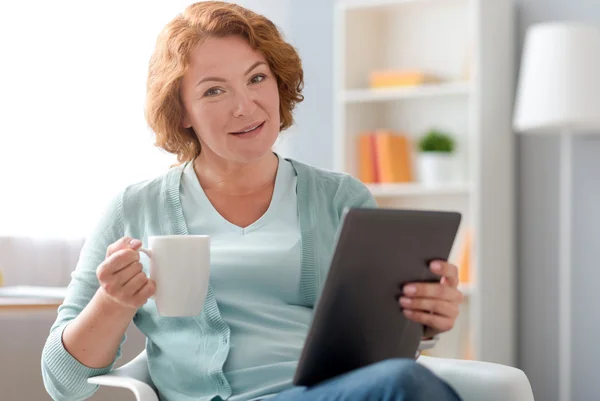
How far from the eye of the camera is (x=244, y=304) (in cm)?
161

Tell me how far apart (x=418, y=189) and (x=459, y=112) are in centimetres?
41

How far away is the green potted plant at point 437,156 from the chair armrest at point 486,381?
2416mm

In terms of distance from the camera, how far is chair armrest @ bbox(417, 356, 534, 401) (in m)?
1.48

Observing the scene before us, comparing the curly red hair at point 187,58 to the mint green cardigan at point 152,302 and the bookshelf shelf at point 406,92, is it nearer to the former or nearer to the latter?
the mint green cardigan at point 152,302

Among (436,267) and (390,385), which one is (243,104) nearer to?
(436,267)

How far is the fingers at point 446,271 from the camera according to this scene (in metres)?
1.40

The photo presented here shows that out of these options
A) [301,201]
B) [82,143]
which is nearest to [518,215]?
[82,143]

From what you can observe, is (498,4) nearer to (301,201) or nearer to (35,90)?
(35,90)

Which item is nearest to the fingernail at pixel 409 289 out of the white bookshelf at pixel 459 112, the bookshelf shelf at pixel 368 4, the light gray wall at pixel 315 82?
the white bookshelf at pixel 459 112

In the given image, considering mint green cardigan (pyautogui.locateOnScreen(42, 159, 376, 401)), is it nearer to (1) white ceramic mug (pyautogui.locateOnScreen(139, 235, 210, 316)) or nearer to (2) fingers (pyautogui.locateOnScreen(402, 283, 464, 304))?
(1) white ceramic mug (pyautogui.locateOnScreen(139, 235, 210, 316))

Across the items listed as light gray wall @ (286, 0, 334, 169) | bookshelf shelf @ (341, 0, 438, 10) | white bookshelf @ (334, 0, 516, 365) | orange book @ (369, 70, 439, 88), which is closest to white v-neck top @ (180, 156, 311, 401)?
white bookshelf @ (334, 0, 516, 365)

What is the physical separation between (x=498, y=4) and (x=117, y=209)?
257 cm

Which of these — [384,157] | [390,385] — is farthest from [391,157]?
[390,385]

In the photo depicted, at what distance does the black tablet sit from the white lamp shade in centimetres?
220
